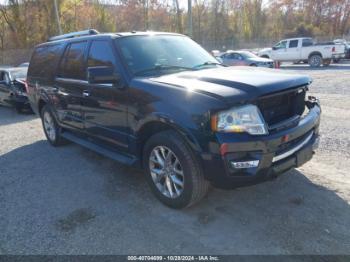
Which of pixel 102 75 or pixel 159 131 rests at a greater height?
pixel 102 75

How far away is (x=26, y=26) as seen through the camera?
39969 mm

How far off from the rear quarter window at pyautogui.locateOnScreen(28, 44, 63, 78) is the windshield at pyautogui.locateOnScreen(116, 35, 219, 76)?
1869 mm

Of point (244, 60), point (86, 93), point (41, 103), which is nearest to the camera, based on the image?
point (86, 93)

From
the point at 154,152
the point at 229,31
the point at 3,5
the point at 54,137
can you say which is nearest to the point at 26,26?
the point at 3,5

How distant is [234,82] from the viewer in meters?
3.25

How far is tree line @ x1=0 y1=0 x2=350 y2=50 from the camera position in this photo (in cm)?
3994

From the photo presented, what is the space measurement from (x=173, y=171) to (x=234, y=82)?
116cm

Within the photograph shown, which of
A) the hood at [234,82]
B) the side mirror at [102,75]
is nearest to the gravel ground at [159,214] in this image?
the hood at [234,82]

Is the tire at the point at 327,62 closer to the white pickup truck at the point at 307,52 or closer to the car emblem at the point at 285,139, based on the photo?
the white pickup truck at the point at 307,52

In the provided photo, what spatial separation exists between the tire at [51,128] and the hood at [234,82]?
3203 mm

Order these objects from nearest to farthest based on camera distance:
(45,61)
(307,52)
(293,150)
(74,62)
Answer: (293,150), (74,62), (45,61), (307,52)

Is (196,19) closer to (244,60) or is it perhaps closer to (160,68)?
(244,60)

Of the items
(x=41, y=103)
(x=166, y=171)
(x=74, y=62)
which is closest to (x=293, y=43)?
(x=41, y=103)

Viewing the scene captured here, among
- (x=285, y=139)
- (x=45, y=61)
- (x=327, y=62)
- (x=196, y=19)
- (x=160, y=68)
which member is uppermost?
(x=196, y=19)
